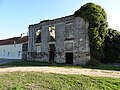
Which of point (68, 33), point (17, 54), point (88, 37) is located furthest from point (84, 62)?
point (17, 54)

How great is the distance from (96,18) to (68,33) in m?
5.00

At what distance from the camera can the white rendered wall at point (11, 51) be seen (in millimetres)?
45688

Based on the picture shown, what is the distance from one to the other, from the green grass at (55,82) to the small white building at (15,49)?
27810 millimetres

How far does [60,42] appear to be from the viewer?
30188 millimetres

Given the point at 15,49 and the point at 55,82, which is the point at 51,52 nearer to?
the point at 15,49

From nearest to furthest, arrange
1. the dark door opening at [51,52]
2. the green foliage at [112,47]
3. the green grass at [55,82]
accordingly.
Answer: the green grass at [55,82] → the green foliage at [112,47] → the dark door opening at [51,52]

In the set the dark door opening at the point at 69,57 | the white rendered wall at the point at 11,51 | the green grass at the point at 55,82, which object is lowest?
the green grass at the point at 55,82

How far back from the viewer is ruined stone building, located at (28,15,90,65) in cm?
2681

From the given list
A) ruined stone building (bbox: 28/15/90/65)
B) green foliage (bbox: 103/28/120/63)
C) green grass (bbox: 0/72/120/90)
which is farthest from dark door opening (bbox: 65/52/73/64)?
green grass (bbox: 0/72/120/90)

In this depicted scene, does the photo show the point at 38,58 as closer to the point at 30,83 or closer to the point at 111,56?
the point at 111,56

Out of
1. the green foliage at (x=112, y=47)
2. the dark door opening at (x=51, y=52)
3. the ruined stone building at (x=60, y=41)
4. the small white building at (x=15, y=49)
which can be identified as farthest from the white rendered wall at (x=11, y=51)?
the green foliage at (x=112, y=47)

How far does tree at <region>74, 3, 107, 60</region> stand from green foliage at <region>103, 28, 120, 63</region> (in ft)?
3.93

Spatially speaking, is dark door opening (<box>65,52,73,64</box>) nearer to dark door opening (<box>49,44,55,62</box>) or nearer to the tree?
dark door opening (<box>49,44,55,62</box>)

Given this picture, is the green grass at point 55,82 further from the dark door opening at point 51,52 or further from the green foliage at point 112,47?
the dark door opening at point 51,52
